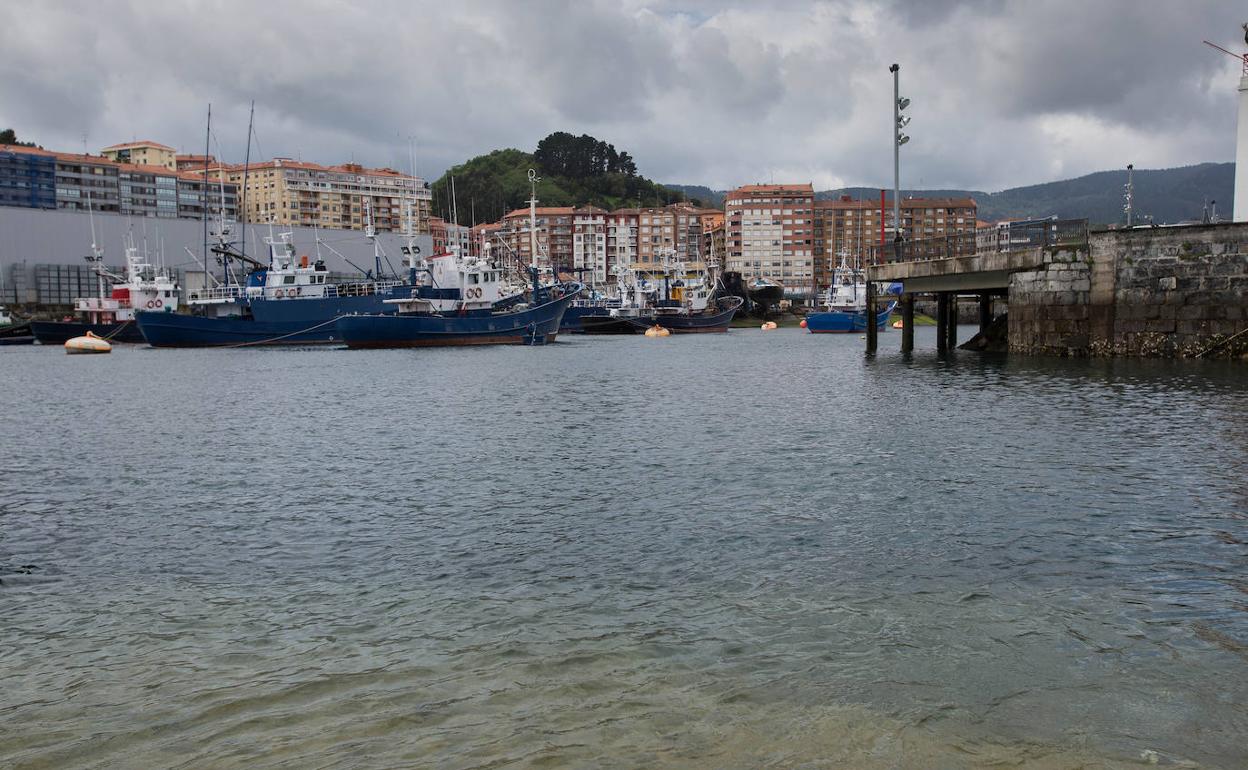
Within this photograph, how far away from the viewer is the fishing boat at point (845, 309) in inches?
3263

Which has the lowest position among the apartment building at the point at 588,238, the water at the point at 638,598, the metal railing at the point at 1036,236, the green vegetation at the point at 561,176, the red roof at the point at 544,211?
the water at the point at 638,598

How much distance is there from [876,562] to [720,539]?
1.64m

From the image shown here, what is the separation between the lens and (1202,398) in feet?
67.1

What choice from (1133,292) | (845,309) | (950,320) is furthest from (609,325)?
(1133,292)

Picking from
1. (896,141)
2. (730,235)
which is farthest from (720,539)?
(730,235)

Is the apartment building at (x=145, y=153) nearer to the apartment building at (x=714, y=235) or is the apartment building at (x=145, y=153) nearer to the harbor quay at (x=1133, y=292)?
the apartment building at (x=714, y=235)

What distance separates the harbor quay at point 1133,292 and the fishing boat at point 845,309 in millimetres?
41147

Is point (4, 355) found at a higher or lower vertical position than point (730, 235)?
lower

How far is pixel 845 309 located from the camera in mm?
96125

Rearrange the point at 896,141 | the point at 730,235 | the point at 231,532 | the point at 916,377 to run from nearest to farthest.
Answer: the point at 231,532
the point at 916,377
the point at 896,141
the point at 730,235

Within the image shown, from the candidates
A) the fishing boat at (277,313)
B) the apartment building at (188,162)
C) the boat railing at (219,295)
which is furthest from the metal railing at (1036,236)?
the apartment building at (188,162)

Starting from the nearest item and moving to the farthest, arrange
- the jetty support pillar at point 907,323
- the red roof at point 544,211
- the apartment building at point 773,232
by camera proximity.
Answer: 1. the jetty support pillar at point 907,323
2. the red roof at point 544,211
3. the apartment building at point 773,232

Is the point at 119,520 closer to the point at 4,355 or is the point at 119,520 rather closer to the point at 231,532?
the point at 231,532

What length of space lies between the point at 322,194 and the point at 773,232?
7754 centimetres
